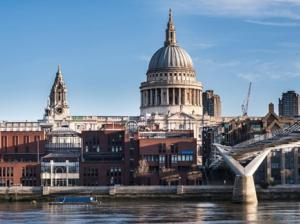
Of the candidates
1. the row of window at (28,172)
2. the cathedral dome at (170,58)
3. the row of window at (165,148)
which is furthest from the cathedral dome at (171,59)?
the row of window at (28,172)

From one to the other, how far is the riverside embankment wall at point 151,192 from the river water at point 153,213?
18.6 feet

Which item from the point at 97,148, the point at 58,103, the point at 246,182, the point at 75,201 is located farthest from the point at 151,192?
the point at 58,103

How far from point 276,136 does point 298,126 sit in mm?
3859

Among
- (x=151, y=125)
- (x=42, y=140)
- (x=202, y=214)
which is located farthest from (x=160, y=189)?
(x=151, y=125)

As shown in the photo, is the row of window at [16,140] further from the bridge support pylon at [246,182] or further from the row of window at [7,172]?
the bridge support pylon at [246,182]

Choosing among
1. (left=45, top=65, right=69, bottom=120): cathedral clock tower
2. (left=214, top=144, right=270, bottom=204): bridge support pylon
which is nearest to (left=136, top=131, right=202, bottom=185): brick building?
(left=214, top=144, right=270, bottom=204): bridge support pylon

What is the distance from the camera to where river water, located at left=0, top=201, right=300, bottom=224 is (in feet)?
247

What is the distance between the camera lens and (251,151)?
3824 inches

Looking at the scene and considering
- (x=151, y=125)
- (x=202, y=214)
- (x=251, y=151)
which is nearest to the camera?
(x=202, y=214)

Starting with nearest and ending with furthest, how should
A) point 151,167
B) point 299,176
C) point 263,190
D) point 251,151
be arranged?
point 251,151 → point 263,190 → point 299,176 → point 151,167

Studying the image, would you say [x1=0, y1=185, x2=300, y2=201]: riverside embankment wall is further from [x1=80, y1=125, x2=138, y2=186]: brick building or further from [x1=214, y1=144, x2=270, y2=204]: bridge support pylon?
[x1=80, y1=125, x2=138, y2=186]: brick building

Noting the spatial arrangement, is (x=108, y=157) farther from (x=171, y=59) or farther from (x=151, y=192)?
(x=171, y=59)

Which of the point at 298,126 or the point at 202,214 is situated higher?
the point at 298,126

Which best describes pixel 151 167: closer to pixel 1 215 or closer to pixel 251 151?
pixel 251 151
